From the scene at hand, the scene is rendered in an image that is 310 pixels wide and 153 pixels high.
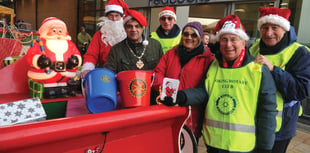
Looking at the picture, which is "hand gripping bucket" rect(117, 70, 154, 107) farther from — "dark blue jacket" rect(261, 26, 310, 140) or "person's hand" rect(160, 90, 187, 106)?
"dark blue jacket" rect(261, 26, 310, 140)

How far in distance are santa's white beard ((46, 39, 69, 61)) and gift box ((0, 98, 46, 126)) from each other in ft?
1.90

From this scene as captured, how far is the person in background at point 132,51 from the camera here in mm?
2088

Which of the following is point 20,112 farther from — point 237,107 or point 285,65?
point 285,65

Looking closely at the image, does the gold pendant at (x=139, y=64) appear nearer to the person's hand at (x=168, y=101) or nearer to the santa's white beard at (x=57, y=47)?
the santa's white beard at (x=57, y=47)

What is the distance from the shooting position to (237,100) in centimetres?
152

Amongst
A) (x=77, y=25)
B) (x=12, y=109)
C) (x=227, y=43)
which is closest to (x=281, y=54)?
(x=227, y=43)

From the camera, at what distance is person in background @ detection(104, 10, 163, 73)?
6.85ft

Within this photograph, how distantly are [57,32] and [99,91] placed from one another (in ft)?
3.25

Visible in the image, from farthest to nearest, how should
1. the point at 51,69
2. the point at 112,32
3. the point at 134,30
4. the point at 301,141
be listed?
the point at 301,141
the point at 112,32
the point at 134,30
the point at 51,69

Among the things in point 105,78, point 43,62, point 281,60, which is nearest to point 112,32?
point 43,62

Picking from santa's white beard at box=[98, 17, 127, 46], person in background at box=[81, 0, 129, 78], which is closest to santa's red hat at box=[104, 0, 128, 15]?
person in background at box=[81, 0, 129, 78]

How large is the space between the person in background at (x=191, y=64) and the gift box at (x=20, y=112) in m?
0.88

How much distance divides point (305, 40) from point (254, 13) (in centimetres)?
155

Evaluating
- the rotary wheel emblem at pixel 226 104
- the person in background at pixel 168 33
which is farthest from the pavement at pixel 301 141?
the rotary wheel emblem at pixel 226 104
